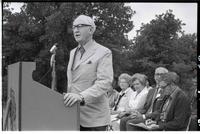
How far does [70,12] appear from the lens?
15.8m

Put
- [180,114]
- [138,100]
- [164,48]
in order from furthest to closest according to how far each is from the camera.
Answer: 1. [164,48]
2. [138,100]
3. [180,114]

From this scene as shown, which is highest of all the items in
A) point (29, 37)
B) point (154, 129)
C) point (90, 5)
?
point (90, 5)

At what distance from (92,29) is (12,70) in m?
0.53

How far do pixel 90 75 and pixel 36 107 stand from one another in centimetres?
47

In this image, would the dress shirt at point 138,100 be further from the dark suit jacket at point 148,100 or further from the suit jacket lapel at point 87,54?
the suit jacket lapel at point 87,54

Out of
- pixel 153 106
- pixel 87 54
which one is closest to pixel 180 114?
pixel 153 106

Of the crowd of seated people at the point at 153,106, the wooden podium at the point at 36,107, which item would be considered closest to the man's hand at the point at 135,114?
the crowd of seated people at the point at 153,106

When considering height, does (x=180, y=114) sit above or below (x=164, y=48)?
below

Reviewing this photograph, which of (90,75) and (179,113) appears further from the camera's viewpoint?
(179,113)

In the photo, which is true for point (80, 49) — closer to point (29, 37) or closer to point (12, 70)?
point (12, 70)

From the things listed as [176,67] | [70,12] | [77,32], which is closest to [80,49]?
[77,32]

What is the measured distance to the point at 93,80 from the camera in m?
2.04

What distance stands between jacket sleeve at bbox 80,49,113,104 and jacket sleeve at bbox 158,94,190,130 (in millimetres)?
2071

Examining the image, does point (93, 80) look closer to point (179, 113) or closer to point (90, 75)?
point (90, 75)
